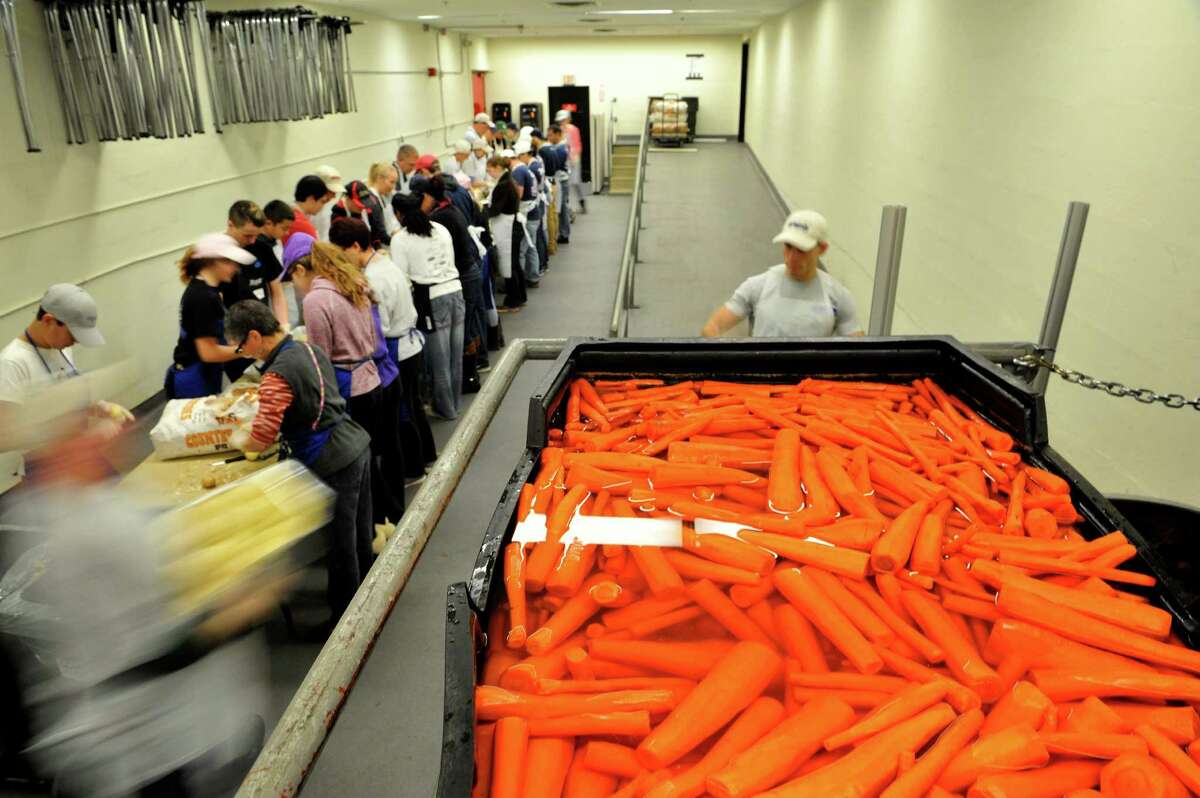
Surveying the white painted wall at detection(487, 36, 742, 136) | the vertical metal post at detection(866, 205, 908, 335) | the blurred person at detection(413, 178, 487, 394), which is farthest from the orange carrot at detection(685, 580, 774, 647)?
the white painted wall at detection(487, 36, 742, 136)

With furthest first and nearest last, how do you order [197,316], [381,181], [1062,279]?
[381,181]
[197,316]
[1062,279]

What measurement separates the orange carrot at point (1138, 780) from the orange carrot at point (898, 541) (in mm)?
413

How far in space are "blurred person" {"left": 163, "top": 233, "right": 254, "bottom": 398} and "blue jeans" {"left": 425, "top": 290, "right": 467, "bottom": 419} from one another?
1435 millimetres

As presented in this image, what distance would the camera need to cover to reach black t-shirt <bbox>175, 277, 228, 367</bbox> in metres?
3.42

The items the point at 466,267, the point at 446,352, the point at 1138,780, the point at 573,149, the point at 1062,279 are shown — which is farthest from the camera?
the point at 573,149

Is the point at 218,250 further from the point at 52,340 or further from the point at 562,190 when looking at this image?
the point at 562,190

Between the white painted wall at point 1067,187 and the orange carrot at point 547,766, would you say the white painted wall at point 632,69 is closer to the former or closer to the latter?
the white painted wall at point 1067,187

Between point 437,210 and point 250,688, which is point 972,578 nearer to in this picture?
point 250,688

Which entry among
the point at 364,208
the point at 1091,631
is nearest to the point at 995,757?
the point at 1091,631

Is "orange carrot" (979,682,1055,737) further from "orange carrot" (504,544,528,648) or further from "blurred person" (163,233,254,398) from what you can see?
"blurred person" (163,233,254,398)

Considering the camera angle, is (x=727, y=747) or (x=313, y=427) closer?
(x=727, y=747)

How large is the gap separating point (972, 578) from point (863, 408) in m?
0.67

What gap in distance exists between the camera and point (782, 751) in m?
0.97

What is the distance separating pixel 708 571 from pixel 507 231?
6.50 metres
